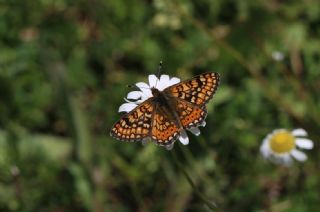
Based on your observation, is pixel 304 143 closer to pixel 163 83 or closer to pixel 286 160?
pixel 286 160

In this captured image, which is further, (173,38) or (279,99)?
(173,38)

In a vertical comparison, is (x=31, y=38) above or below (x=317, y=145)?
above

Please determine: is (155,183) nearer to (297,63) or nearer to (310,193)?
(310,193)

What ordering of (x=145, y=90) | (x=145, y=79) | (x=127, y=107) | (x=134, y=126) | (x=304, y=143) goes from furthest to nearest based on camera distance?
(x=145, y=79), (x=304, y=143), (x=145, y=90), (x=127, y=107), (x=134, y=126)

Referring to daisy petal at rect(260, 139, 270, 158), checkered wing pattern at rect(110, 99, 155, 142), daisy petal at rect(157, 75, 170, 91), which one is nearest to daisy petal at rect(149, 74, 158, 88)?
daisy petal at rect(157, 75, 170, 91)

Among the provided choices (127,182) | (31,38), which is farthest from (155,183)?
(31,38)

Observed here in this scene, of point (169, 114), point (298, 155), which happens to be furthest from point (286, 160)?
point (169, 114)

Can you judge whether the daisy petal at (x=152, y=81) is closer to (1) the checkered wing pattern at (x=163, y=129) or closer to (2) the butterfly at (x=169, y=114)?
(2) the butterfly at (x=169, y=114)
